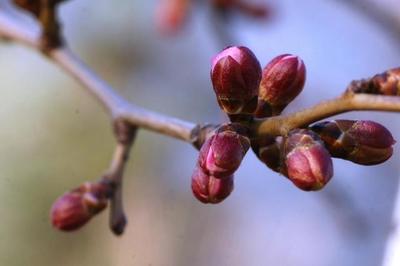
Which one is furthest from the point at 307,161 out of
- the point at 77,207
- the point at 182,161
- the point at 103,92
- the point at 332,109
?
the point at 182,161

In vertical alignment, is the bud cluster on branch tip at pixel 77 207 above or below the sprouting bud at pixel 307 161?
below

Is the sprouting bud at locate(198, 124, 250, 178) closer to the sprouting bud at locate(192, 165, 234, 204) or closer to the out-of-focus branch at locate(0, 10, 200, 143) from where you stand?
the sprouting bud at locate(192, 165, 234, 204)

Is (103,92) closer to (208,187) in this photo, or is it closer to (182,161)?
(208,187)

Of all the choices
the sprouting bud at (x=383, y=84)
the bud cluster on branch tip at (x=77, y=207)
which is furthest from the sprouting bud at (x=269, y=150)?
the bud cluster on branch tip at (x=77, y=207)

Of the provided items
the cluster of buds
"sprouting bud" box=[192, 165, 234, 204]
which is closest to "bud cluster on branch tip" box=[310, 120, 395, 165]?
the cluster of buds

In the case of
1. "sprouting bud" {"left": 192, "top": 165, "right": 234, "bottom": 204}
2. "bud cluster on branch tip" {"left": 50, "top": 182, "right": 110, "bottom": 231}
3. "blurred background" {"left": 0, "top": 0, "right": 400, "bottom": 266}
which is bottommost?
"blurred background" {"left": 0, "top": 0, "right": 400, "bottom": 266}

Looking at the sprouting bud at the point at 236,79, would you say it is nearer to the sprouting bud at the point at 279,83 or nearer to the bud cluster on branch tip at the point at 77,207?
the sprouting bud at the point at 279,83

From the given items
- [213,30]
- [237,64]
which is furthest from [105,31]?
[237,64]
